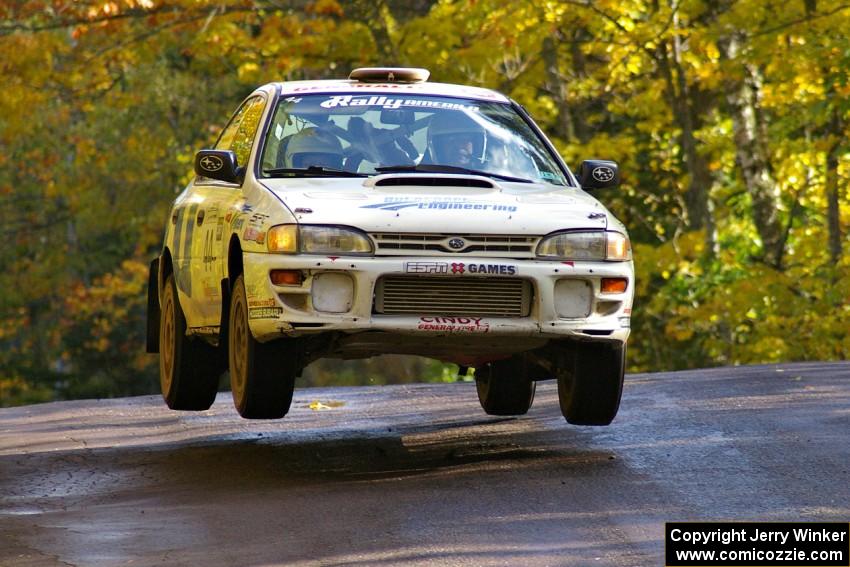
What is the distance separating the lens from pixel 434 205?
9031 mm

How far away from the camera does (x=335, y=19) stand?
1071 inches

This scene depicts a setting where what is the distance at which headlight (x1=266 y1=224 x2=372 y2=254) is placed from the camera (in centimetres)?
888

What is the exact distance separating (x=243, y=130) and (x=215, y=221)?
797 mm

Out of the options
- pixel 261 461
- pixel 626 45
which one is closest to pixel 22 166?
pixel 626 45

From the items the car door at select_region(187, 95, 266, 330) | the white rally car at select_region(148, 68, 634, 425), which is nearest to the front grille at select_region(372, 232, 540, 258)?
the white rally car at select_region(148, 68, 634, 425)

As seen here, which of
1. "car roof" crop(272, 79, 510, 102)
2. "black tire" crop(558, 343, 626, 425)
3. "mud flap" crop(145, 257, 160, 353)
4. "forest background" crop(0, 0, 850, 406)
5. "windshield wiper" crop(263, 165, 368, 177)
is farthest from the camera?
"forest background" crop(0, 0, 850, 406)

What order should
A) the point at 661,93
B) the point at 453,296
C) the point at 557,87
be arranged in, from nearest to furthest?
the point at 453,296
the point at 661,93
the point at 557,87

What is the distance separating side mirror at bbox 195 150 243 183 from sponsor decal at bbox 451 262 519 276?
1750 mm

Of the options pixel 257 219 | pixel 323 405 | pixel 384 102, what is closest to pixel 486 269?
pixel 257 219

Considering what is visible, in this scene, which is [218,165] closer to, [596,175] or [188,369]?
[188,369]

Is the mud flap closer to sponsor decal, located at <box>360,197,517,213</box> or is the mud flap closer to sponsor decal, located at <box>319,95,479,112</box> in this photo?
sponsor decal, located at <box>319,95,479,112</box>

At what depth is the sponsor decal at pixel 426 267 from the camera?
886 centimetres

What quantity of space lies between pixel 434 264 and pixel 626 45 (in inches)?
678

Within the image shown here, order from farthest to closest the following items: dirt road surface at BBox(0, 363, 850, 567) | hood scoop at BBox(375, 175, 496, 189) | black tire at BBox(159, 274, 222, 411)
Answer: black tire at BBox(159, 274, 222, 411) < hood scoop at BBox(375, 175, 496, 189) < dirt road surface at BBox(0, 363, 850, 567)
